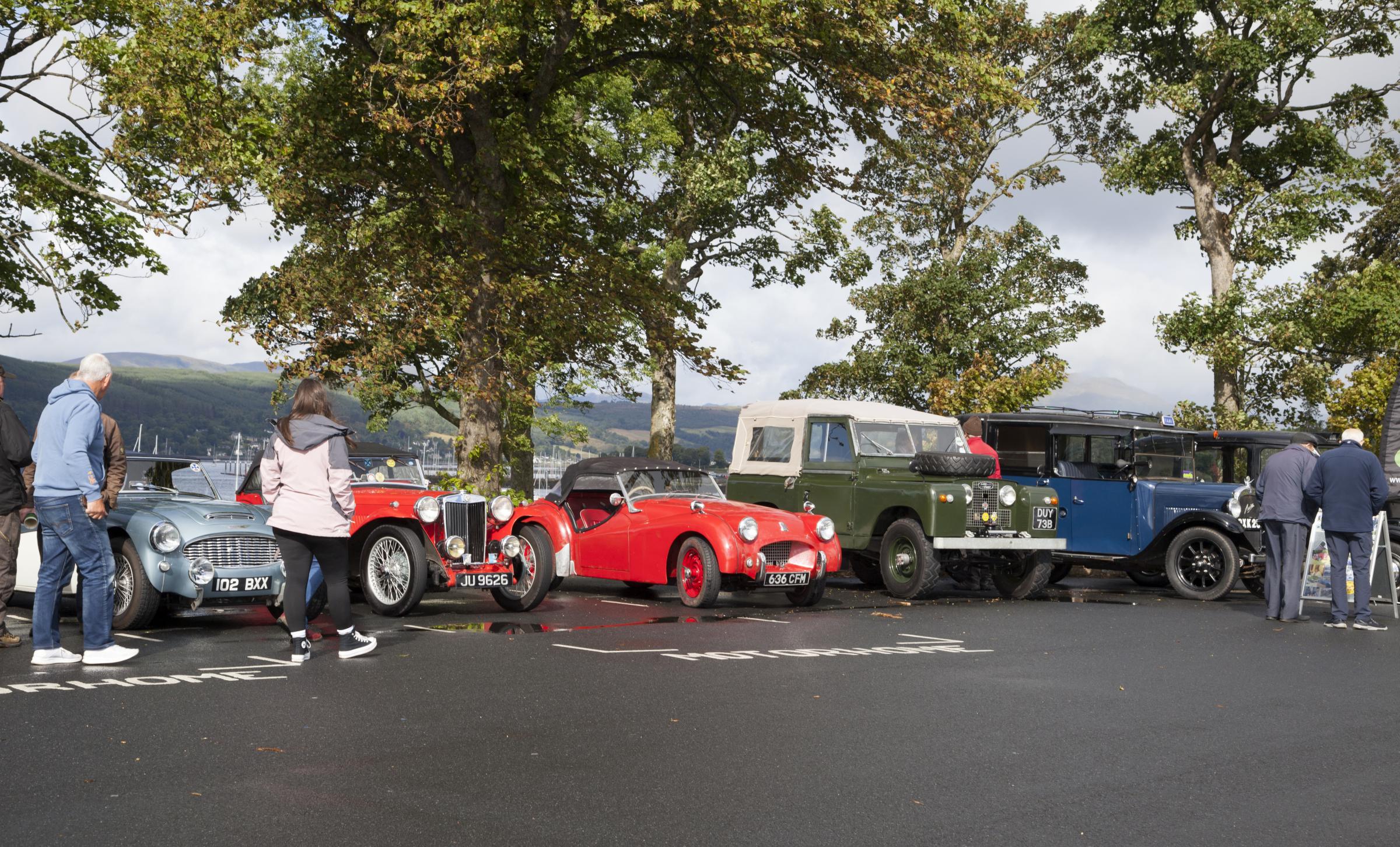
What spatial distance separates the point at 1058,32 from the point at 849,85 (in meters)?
18.9

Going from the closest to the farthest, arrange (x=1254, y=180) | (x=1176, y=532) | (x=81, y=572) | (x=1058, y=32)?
(x=81, y=572), (x=1176, y=532), (x=1254, y=180), (x=1058, y=32)

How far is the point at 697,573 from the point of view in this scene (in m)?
13.4

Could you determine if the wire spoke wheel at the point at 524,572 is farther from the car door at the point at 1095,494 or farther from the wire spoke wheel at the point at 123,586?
the car door at the point at 1095,494

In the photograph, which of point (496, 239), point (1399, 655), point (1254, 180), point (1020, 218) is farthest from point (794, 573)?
point (1020, 218)

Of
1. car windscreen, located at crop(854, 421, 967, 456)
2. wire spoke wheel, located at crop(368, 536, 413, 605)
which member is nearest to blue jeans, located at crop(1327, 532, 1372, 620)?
car windscreen, located at crop(854, 421, 967, 456)

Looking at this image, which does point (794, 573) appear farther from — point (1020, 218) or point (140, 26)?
point (1020, 218)

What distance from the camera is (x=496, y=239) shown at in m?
19.3

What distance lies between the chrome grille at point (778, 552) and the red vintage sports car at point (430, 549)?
230cm

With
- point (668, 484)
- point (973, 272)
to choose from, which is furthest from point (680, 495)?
point (973, 272)

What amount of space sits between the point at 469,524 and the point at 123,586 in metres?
3.04

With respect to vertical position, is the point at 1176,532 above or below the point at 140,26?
below

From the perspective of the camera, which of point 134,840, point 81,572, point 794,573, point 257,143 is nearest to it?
point 134,840

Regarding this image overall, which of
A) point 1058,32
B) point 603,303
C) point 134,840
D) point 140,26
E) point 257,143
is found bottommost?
point 134,840

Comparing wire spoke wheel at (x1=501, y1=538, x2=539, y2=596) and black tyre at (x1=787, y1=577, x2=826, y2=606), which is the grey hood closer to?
wire spoke wheel at (x1=501, y1=538, x2=539, y2=596)
